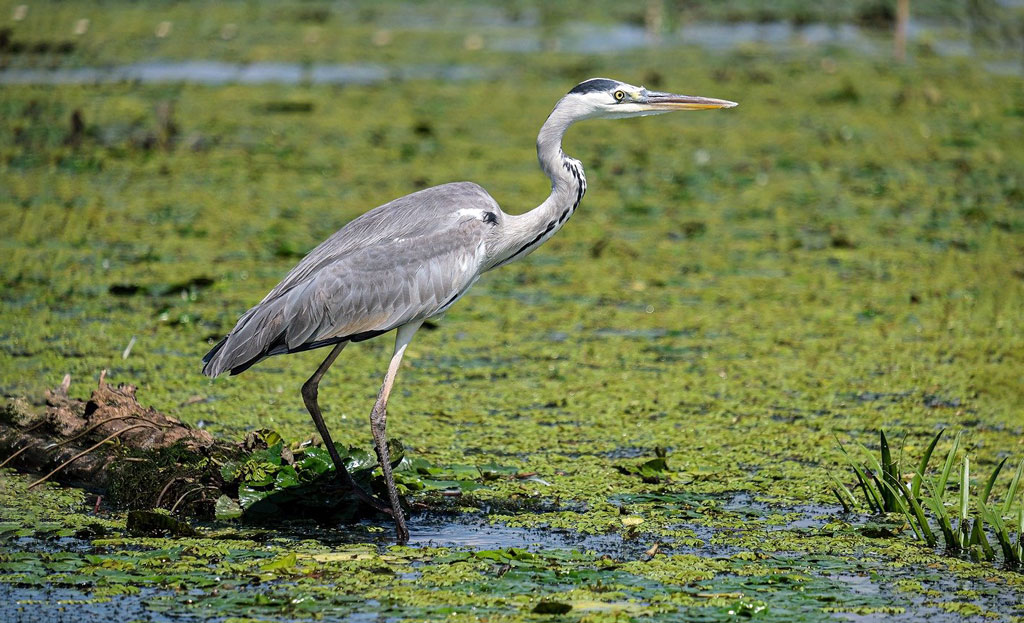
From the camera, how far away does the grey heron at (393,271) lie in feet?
16.4

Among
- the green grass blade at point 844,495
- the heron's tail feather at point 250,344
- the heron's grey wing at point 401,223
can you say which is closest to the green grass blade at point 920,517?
the green grass blade at point 844,495

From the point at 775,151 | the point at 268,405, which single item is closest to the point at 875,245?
the point at 775,151

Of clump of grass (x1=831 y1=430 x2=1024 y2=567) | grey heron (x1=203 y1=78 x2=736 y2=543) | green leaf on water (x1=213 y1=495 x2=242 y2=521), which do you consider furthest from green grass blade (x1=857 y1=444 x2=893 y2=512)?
green leaf on water (x1=213 y1=495 x2=242 y2=521)

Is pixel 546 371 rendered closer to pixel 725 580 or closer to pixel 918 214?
pixel 725 580

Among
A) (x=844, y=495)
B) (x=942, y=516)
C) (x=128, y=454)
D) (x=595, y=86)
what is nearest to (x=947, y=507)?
Result: (x=844, y=495)

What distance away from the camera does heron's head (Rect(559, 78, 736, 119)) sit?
5289 millimetres

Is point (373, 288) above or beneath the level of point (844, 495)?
above

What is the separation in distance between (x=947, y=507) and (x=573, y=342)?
2.79m

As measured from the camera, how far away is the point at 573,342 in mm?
7414

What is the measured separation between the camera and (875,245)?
30.5ft

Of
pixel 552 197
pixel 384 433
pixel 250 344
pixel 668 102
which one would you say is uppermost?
pixel 668 102

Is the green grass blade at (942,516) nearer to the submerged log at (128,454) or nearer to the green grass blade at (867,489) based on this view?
the green grass blade at (867,489)

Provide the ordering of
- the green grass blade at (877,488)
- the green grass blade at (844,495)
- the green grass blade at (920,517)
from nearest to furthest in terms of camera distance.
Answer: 1. the green grass blade at (920,517)
2. the green grass blade at (877,488)
3. the green grass blade at (844,495)

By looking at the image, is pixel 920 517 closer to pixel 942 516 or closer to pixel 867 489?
pixel 942 516
